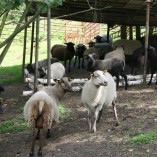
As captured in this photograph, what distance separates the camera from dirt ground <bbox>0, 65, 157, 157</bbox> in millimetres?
5996

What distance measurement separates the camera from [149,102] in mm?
9219

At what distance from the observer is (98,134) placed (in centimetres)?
691

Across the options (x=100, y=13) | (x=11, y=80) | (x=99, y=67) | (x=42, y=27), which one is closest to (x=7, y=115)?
(x=99, y=67)

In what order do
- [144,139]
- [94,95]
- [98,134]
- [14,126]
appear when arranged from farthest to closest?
[14,126], [94,95], [98,134], [144,139]

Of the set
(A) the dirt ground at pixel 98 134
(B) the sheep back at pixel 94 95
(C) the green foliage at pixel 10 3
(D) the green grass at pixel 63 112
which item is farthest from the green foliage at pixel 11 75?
(C) the green foliage at pixel 10 3

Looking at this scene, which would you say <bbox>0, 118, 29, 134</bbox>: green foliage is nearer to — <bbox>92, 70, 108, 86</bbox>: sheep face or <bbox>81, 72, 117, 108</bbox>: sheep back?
<bbox>81, 72, 117, 108</bbox>: sheep back

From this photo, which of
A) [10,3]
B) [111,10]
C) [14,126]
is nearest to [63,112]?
[14,126]

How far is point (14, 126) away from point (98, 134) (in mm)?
2198

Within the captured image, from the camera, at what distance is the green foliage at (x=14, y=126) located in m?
7.87

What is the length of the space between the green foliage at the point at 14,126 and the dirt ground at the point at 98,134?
24 cm

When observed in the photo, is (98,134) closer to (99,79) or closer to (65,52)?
(99,79)

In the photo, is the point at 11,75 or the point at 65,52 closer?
the point at 65,52

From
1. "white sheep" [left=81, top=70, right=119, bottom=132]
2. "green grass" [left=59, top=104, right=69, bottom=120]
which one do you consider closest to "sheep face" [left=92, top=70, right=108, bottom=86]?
"white sheep" [left=81, top=70, right=119, bottom=132]

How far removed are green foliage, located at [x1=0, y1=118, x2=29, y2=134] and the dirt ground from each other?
0.24 meters
